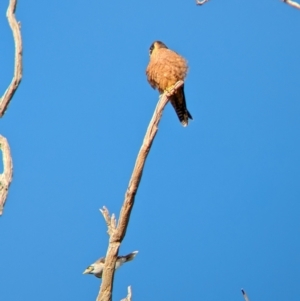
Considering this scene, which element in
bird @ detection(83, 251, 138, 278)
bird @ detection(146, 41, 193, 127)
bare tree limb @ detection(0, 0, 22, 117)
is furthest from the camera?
bird @ detection(146, 41, 193, 127)

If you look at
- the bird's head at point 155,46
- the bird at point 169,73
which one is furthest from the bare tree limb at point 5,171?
the bird's head at point 155,46

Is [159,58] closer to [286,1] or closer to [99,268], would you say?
[99,268]

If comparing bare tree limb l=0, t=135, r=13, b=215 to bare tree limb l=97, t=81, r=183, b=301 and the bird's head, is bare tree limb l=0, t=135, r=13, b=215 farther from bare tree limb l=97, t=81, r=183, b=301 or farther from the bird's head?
the bird's head

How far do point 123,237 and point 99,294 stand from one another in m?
0.35

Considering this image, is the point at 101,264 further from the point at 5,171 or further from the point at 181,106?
the point at 181,106

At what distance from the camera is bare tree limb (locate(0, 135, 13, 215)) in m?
A: 2.81

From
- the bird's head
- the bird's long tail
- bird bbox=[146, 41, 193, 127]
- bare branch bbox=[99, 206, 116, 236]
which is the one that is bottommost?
bare branch bbox=[99, 206, 116, 236]

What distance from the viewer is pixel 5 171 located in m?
2.90

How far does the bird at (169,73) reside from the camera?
704cm

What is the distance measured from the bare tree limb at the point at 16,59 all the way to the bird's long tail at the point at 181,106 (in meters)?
3.53

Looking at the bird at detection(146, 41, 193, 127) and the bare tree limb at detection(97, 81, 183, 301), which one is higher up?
the bird at detection(146, 41, 193, 127)

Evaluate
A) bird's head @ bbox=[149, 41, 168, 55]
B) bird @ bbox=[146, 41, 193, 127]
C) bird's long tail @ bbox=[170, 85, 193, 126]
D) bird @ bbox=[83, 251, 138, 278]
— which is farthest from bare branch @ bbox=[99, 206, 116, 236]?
bird's head @ bbox=[149, 41, 168, 55]

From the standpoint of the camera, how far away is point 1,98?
3094mm

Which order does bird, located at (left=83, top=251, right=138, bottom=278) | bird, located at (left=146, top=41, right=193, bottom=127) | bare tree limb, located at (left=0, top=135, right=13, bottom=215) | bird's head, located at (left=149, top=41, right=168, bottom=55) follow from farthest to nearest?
bird's head, located at (left=149, top=41, right=168, bottom=55) < bird, located at (left=146, top=41, right=193, bottom=127) < bird, located at (left=83, top=251, right=138, bottom=278) < bare tree limb, located at (left=0, top=135, right=13, bottom=215)
